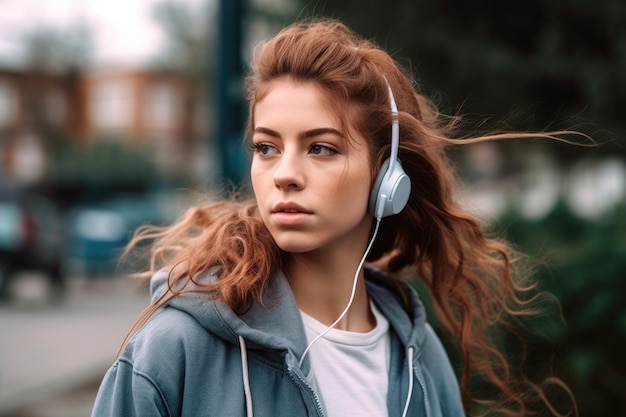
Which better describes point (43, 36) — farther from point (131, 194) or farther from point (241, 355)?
point (241, 355)

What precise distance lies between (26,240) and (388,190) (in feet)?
43.4

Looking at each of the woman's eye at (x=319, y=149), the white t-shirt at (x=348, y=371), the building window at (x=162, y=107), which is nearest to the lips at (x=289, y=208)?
the woman's eye at (x=319, y=149)

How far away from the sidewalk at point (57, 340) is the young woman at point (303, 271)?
2.00 metres

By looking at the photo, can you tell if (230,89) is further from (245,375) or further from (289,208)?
(245,375)

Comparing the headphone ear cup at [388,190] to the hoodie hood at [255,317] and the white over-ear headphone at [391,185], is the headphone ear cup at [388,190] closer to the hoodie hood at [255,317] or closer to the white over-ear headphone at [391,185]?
the white over-ear headphone at [391,185]

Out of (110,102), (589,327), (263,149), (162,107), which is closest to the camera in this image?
(263,149)

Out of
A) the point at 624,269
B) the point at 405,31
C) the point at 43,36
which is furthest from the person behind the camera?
the point at 43,36

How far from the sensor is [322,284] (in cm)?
230

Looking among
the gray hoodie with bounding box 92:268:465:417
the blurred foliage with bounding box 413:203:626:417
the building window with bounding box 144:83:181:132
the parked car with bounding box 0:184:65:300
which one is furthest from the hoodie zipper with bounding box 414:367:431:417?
the building window with bounding box 144:83:181:132

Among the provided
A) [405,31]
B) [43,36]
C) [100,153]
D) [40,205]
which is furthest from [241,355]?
[100,153]

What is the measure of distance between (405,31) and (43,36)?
85.3 ft

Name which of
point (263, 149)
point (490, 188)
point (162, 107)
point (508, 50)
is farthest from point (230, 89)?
point (162, 107)

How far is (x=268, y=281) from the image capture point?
221 centimetres

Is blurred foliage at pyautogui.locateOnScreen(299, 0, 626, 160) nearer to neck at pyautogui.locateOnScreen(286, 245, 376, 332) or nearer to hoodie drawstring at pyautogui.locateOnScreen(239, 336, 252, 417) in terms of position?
neck at pyautogui.locateOnScreen(286, 245, 376, 332)
